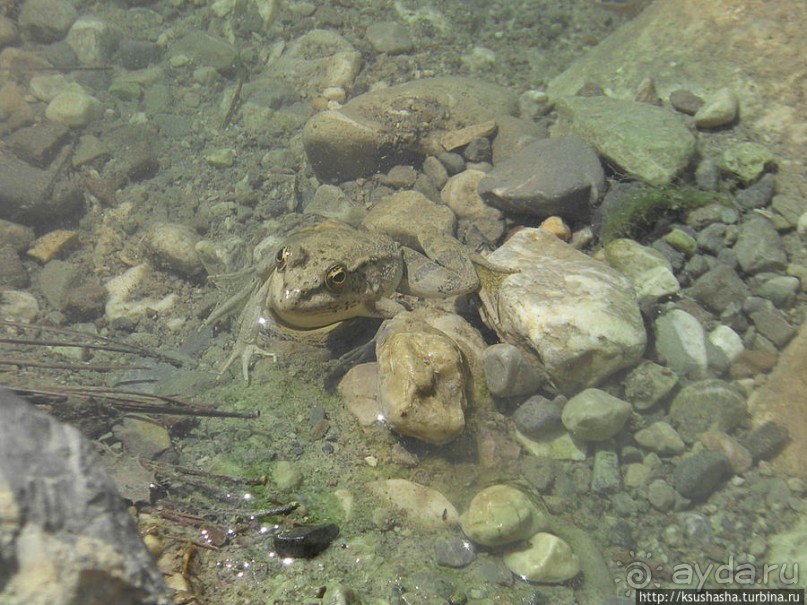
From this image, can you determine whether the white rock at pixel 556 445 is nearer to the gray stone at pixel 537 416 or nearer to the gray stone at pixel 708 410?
the gray stone at pixel 537 416

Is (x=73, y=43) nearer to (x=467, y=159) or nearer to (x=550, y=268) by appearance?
(x=467, y=159)

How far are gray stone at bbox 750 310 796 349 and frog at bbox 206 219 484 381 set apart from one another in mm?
2209

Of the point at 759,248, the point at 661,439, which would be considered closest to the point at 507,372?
the point at 661,439

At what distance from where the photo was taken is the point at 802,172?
5.02m

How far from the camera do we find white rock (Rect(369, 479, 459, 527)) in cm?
336

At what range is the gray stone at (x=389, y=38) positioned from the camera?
715 centimetres

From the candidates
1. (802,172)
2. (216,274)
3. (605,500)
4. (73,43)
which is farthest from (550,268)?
(73,43)

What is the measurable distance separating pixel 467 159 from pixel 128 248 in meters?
3.52

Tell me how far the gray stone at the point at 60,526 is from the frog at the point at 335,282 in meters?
2.35

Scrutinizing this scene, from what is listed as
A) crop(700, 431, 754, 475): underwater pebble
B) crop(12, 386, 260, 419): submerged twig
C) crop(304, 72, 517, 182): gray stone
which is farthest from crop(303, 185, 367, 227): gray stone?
crop(700, 431, 754, 475): underwater pebble

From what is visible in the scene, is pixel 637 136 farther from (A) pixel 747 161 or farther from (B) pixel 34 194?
(B) pixel 34 194

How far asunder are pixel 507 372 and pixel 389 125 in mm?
3087

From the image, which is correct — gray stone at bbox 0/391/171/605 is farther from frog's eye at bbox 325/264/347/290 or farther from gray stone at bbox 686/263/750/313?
gray stone at bbox 686/263/750/313

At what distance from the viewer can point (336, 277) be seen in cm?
405
